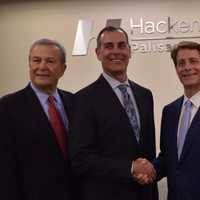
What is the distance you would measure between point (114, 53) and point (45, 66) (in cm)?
43

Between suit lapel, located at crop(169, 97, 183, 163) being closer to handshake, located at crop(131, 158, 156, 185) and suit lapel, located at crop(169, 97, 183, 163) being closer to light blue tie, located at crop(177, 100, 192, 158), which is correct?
light blue tie, located at crop(177, 100, 192, 158)

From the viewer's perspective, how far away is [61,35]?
17.0ft

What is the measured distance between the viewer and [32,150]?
2377mm

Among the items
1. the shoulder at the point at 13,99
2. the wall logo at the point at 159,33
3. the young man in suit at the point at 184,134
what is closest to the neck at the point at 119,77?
the young man in suit at the point at 184,134

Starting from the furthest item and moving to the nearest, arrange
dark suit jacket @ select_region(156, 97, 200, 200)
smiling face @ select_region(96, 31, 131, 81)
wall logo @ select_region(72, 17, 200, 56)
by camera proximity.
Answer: wall logo @ select_region(72, 17, 200, 56) → smiling face @ select_region(96, 31, 131, 81) → dark suit jacket @ select_region(156, 97, 200, 200)

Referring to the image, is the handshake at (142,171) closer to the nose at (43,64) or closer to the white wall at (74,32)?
the nose at (43,64)

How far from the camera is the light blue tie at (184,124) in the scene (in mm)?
2316

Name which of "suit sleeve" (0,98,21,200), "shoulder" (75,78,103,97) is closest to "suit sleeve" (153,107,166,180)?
"shoulder" (75,78,103,97)

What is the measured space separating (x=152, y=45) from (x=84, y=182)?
2914 millimetres

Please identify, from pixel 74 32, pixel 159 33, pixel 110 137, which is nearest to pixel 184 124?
pixel 110 137

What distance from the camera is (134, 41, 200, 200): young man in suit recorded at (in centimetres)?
221

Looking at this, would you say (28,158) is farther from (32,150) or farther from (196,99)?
(196,99)

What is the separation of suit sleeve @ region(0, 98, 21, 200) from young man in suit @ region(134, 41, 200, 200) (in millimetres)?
859

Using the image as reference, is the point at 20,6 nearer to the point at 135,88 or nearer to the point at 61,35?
the point at 61,35
